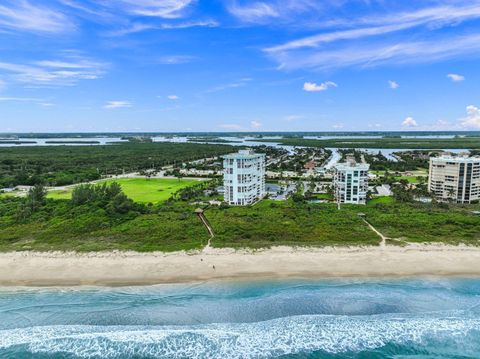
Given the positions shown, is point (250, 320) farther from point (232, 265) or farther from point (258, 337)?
point (232, 265)

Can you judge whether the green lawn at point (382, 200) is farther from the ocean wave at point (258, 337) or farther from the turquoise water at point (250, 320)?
the ocean wave at point (258, 337)

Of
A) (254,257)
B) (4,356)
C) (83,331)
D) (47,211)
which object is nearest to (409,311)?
(254,257)

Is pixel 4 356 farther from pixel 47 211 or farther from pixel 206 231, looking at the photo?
pixel 47 211

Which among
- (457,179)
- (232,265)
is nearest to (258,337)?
(232,265)

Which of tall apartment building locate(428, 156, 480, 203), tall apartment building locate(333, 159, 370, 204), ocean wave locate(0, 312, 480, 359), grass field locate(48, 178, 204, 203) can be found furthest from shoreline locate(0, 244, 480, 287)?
grass field locate(48, 178, 204, 203)

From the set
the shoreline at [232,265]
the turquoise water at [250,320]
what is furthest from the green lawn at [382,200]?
the turquoise water at [250,320]

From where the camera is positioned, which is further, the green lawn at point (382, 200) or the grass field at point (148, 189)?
the grass field at point (148, 189)

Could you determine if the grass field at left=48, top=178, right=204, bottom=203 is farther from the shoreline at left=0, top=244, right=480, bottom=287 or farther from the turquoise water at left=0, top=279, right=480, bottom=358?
the turquoise water at left=0, top=279, right=480, bottom=358

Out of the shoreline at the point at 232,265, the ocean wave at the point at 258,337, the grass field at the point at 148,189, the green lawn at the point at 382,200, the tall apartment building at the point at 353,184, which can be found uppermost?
the tall apartment building at the point at 353,184
